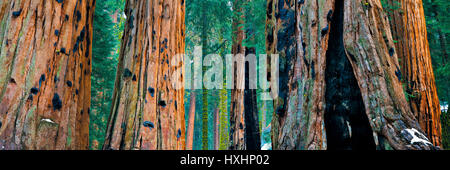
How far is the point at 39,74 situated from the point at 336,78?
3.12m

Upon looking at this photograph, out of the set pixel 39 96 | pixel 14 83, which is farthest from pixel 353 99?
pixel 14 83

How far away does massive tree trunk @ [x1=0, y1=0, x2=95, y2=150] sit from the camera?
2904 millimetres

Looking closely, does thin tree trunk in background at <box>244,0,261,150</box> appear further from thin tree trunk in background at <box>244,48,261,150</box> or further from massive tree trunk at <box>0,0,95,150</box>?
massive tree trunk at <box>0,0,95,150</box>

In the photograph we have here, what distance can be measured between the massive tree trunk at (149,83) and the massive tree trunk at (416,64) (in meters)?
2.95

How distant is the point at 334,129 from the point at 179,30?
2.39m

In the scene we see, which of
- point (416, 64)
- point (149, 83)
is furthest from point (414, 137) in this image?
point (149, 83)

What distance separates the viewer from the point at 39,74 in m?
3.04

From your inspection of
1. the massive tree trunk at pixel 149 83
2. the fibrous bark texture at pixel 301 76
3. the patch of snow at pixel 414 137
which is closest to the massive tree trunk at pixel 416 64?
the patch of snow at pixel 414 137

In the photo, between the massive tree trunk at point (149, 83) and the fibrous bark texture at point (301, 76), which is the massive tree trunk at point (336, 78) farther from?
the massive tree trunk at point (149, 83)

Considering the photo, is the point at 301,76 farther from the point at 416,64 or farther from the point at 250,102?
the point at 250,102
